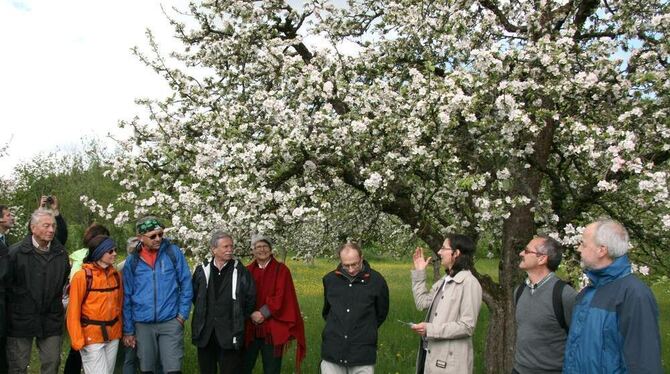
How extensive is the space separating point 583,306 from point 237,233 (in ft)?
13.1

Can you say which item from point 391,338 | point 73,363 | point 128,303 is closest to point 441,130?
point 128,303

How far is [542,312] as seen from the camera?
4.72 m

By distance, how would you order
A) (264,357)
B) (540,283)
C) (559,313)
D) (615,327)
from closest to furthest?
(615,327) → (559,313) → (540,283) → (264,357)

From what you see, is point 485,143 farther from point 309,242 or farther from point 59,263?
point 309,242

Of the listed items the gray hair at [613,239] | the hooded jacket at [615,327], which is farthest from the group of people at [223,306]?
the gray hair at [613,239]

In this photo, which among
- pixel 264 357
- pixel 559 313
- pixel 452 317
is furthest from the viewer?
pixel 264 357

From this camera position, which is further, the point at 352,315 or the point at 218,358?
the point at 218,358

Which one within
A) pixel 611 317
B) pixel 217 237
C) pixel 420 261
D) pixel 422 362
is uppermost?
pixel 217 237

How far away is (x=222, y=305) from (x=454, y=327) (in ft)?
8.56

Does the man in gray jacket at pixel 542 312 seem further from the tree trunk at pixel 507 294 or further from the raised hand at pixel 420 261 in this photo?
the tree trunk at pixel 507 294

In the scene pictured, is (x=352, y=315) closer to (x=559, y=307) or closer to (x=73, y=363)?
(x=559, y=307)

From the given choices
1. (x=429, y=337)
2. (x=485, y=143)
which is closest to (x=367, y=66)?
(x=485, y=143)

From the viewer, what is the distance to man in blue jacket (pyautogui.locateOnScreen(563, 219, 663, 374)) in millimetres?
3580

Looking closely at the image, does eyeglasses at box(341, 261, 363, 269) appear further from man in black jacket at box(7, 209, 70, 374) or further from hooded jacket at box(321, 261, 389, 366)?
man in black jacket at box(7, 209, 70, 374)
